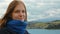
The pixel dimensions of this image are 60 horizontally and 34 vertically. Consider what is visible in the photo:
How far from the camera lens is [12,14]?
6.03 feet

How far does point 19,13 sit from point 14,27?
0.48ft

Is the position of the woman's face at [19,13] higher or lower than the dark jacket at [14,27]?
higher

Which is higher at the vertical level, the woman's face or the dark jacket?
the woman's face

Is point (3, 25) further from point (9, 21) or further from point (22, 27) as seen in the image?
point (22, 27)

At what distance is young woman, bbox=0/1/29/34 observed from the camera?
177 cm

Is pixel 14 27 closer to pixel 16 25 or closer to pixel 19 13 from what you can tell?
pixel 16 25

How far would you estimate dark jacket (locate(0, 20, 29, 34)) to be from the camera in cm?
175

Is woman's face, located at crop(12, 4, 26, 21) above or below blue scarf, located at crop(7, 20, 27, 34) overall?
above

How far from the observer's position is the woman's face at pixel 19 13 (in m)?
1.79

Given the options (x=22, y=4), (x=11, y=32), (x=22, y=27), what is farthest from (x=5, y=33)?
(x=22, y=4)

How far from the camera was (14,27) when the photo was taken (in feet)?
5.81

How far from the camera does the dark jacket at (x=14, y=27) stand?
1.75 meters

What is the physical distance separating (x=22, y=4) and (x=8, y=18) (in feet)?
0.66

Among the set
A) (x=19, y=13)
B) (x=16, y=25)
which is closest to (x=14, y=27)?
(x=16, y=25)
